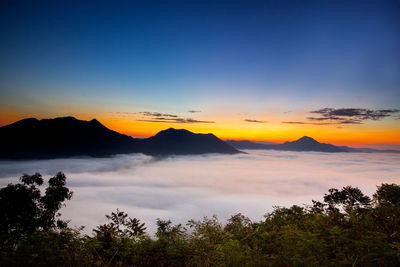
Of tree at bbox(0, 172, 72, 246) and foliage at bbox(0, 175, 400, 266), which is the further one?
tree at bbox(0, 172, 72, 246)

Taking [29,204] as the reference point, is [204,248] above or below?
above

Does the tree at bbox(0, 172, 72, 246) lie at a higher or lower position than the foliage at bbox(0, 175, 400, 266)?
lower

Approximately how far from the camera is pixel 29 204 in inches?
1012

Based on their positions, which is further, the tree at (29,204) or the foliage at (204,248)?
the tree at (29,204)

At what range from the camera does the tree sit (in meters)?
23.8

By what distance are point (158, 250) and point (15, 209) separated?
2946cm

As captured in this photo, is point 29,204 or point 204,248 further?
point 29,204

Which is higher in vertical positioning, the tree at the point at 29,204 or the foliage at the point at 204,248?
the foliage at the point at 204,248

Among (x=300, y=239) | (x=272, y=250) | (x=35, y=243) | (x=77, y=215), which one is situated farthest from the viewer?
(x=77, y=215)

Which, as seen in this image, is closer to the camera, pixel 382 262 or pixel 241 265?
pixel 382 262

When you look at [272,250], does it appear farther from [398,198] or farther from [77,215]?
[77,215]

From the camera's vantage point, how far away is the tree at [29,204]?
2378 centimetres

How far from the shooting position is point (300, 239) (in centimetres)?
552

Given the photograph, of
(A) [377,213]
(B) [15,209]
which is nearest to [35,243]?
(A) [377,213]
